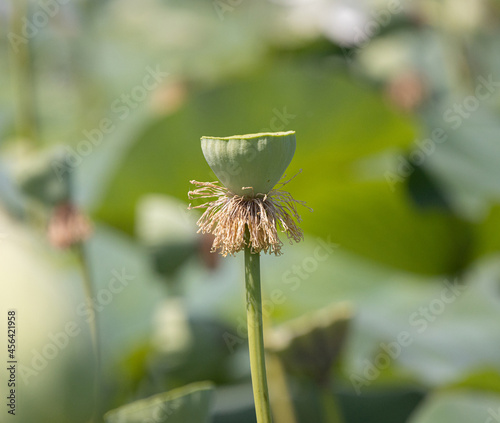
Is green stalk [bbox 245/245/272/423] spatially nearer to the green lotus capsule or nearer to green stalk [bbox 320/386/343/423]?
the green lotus capsule

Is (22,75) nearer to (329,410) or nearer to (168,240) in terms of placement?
(168,240)

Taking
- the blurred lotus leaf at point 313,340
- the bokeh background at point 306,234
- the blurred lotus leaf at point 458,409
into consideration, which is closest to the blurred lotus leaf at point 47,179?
the bokeh background at point 306,234

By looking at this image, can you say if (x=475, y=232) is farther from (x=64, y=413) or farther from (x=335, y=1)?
(x=335, y=1)

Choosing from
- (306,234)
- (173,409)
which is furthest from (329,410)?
(306,234)

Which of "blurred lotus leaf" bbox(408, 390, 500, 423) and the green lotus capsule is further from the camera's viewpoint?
"blurred lotus leaf" bbox(408, 390, 500, 423)

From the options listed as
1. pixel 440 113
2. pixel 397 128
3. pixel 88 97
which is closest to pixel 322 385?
pixel 397 128

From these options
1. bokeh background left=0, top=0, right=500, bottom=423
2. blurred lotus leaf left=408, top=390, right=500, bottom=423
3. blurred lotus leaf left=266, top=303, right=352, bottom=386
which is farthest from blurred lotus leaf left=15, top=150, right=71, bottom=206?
blurred lotus leaf left=408, top=390, right=500, bottom=423
